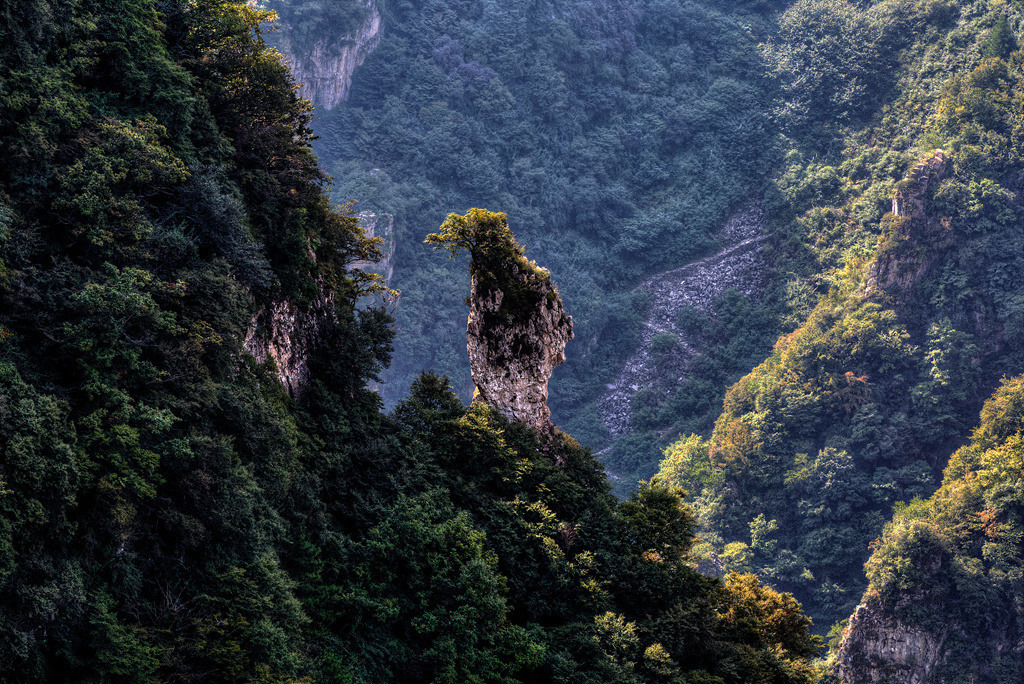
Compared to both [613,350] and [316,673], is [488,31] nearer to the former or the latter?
[613,350]

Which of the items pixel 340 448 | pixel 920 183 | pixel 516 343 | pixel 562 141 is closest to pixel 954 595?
pixel 920 183

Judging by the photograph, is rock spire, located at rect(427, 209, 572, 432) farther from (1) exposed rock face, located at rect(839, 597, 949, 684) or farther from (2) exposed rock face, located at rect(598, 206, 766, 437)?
(2) exposed rock face, located at rect(598, 206, 766, 437)

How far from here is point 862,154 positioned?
250 feet

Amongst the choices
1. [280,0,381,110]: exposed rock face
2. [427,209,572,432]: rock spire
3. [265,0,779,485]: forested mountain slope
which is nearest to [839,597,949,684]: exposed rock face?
[427,209,572,432]: rock spire

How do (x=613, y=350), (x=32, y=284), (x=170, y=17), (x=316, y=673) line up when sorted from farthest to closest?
(x=613, y=350)
(x=170, y=17)
(x=316, y=673)
(x=32, y=284)

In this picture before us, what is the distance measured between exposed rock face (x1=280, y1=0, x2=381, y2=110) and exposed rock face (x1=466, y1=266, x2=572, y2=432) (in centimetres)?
7050

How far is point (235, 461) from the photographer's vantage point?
54.3 feet

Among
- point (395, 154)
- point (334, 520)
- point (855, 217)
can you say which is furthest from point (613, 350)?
point (334, 520)

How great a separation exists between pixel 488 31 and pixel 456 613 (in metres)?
89.1

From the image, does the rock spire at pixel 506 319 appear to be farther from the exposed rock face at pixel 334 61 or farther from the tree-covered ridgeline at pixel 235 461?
the exposed rock face at pixel 334 61

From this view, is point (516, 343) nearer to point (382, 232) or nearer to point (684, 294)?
point (382, 232)

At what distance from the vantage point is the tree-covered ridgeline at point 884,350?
195 feet

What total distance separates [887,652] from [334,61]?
82.3 metres

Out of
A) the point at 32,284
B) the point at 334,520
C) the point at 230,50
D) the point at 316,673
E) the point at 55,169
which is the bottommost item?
the point at 316,673
